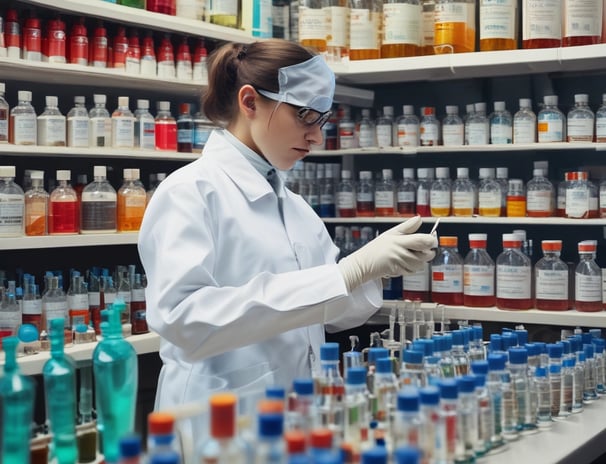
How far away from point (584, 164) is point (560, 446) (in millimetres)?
1978

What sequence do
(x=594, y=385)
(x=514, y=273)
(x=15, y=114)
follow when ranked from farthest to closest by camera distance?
(x=514, y=273) < (x=15, y=114) < (x=594, y=385)

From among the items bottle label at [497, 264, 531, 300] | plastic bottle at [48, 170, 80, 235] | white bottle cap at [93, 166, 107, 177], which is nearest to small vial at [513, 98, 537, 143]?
bottle label at [497, 264, 531, 300]

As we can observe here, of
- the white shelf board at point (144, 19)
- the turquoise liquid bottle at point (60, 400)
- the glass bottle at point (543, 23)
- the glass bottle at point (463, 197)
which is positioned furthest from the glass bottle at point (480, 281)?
the turquoise liquid bottle at point (60, 400)

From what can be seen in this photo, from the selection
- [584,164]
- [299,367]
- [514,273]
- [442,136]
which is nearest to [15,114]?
[299,367]

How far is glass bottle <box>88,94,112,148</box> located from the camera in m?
3.28

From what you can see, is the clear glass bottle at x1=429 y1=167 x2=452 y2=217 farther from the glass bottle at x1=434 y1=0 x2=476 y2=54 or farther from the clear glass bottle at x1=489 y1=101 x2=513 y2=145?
the glass bottle at x1=434 y1=0 x2=476 y2=54

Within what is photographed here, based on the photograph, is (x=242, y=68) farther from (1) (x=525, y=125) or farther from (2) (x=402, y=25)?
(1) (x=525, y=125)

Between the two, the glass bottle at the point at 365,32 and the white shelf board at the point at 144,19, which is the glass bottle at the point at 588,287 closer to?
the glass bottle at the point at 365,32

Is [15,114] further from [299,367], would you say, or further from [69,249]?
[299,367]

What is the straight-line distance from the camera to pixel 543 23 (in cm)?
343

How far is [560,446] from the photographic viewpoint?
2.02 meters

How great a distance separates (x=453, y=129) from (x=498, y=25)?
1.55ft

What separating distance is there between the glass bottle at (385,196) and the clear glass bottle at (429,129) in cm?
22

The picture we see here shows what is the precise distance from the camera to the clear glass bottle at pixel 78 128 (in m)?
3.21
